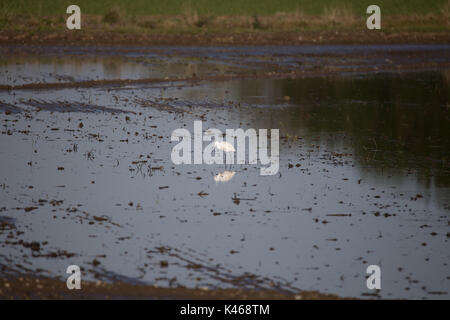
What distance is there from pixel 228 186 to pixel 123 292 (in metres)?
5.37

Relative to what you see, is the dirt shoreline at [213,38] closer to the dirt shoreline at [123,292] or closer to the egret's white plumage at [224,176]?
the egret's white plumage at [224,176]

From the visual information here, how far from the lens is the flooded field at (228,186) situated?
33.7 ft

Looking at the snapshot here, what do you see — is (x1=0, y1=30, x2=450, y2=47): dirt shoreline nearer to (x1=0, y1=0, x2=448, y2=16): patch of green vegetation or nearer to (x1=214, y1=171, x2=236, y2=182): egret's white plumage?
(x1=0, y1=0, x2=448, y2=16): patch of green vegetation

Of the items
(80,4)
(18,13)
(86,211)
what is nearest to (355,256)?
(86,211)

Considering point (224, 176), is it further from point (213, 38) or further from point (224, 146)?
point (213, 38)

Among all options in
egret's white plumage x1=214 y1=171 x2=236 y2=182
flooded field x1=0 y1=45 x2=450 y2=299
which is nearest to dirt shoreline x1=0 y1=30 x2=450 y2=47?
flooded field x1=0 y1=45 x2=450 y2=299

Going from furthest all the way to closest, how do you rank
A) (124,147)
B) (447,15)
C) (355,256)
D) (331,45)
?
(447,15)
(331,45)
(124,147)
(355,256)

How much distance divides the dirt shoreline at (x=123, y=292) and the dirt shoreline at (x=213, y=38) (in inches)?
1144

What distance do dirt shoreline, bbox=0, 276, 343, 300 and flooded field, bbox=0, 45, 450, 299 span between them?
260 millimetres

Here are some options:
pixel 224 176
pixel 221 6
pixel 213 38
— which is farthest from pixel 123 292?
pixel 221 6

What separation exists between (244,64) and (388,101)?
9.47 meters

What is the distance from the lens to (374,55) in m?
36.7

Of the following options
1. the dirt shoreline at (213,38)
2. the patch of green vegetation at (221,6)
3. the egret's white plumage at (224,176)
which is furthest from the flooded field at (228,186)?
the patch of green vegetation at (221,6)

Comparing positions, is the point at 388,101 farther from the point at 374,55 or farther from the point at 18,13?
the point at 18,13
